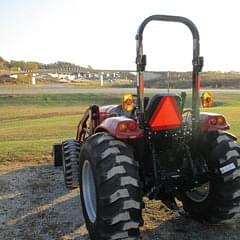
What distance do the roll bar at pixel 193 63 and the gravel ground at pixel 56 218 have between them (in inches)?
49.9

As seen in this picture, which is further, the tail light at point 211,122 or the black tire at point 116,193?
the tail light at point 211,122

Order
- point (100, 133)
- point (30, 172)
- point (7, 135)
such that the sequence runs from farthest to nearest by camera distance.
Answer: point (7, 135) < point (30, 172) < point (100, 133)

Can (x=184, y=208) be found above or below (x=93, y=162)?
below

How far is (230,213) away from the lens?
17.6 ft

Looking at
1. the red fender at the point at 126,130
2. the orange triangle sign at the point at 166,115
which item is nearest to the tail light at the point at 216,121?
the orange triangle sign at the point at 166,115

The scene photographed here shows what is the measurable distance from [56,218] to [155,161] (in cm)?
179

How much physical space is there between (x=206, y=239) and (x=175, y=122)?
1406 millimetres

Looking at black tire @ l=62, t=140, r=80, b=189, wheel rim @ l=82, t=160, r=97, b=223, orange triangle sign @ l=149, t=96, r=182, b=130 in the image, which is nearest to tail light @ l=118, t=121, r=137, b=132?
orange triangle sign @ l=149, t=96, r=182, b=130

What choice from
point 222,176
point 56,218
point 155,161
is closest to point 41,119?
point 56,218

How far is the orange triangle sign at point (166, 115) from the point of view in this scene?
5016mm

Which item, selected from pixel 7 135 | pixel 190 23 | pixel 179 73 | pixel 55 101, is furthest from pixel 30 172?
pixel 55 101

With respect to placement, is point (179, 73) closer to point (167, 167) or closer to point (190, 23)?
point (190, 23)

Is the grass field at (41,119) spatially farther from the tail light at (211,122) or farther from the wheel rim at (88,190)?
the tail light at (211,122)

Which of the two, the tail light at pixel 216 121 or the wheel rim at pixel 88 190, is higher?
the tail light at pixel 216 121
